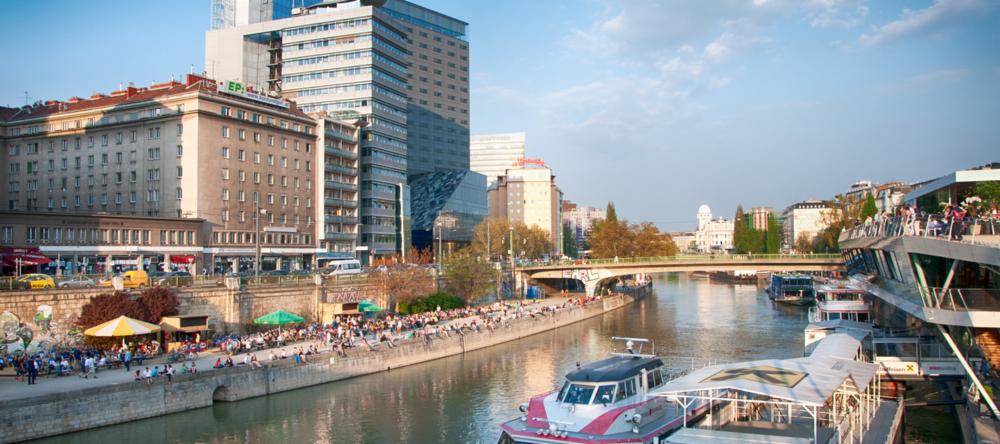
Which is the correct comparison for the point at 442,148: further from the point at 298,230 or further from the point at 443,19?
Answer: the point at 298,230

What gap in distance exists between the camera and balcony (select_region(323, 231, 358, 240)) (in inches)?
3715

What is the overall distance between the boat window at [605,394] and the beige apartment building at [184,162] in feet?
189

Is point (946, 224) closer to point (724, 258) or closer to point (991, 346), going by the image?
point (991, 346)

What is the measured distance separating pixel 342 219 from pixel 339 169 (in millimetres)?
6503

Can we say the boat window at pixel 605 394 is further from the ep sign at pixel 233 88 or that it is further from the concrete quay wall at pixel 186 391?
the ep sign at pixel 233 88

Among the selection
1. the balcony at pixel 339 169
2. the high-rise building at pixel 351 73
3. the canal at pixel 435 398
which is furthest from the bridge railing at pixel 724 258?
the balcony at pixel 339 169

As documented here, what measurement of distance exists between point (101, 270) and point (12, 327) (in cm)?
2238

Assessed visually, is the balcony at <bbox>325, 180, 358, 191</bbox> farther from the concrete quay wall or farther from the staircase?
the staircase

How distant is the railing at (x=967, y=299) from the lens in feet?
85.5

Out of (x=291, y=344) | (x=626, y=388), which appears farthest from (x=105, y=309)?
(x=626, y=388)

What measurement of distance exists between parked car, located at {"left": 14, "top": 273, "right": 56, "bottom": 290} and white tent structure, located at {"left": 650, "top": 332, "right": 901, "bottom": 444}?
38.4m

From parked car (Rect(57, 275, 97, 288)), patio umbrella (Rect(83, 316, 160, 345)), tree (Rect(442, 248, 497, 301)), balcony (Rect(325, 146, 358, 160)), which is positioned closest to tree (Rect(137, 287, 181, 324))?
parked car (Rect(57, 275, 97, 288))

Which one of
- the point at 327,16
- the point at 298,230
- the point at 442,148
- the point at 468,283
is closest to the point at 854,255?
the point at 468,283

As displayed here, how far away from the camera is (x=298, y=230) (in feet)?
291
